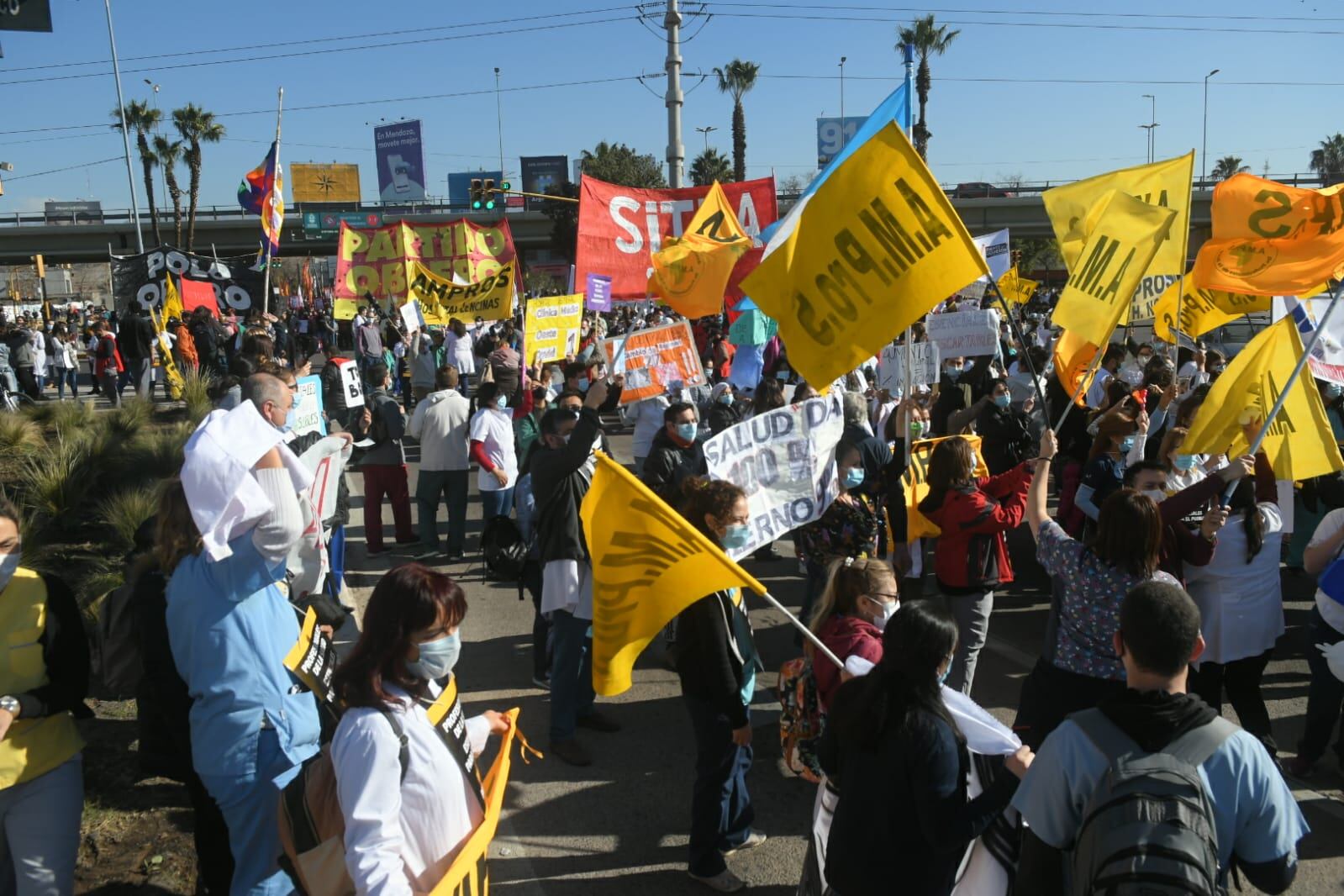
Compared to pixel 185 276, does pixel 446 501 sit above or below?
below

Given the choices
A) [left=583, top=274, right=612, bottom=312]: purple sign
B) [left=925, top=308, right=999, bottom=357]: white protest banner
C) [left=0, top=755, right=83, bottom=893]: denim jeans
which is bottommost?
[left=0, top=755, right=83, bottom=893]: denim jeans

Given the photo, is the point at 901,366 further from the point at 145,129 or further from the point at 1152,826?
the point at 145,129

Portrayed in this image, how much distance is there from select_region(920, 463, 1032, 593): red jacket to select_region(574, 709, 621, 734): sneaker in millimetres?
1979

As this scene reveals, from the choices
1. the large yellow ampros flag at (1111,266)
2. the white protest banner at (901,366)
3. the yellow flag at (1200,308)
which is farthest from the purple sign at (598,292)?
the large yellow ampros flag at (1111,266)

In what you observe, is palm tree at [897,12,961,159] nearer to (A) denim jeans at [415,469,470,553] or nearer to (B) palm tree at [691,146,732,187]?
(B) palm tree at [691,146,732,187]

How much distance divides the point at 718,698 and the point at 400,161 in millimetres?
78454

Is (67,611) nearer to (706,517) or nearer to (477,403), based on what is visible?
(706,517)

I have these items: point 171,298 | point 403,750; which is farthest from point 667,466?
point 171,298

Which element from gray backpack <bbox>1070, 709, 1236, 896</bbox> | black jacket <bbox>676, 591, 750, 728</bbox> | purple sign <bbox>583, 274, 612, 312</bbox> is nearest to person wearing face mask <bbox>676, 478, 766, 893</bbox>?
black jacket <bbox>676, 591, 750, 728</bbox>

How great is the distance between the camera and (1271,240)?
7.15 metres

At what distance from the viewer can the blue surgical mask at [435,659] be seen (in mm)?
2626

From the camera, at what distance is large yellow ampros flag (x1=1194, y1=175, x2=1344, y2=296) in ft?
22.4

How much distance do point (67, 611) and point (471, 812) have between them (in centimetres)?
175

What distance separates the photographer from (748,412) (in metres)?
9.08
